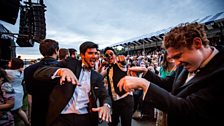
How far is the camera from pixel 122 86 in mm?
1365

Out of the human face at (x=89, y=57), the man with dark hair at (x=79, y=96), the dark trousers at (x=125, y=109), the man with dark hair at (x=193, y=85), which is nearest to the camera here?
the man with dark hair at (x=193, y=85)

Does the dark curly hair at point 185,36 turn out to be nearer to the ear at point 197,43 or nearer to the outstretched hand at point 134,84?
the ear at point 197,43

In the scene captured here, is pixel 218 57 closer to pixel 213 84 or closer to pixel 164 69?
pixel 213 84

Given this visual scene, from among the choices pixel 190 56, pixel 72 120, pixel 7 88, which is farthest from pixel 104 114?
pixel 7 88

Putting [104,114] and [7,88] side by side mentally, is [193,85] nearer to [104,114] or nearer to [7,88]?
[104,114]

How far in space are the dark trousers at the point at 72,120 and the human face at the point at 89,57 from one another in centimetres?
72

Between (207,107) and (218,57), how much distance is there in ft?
1.31

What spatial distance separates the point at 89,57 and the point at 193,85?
1.75m

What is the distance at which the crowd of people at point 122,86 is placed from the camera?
1.25 m

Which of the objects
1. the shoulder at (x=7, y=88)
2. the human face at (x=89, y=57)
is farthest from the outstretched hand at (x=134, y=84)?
the shoulder at (x=7, y=88)

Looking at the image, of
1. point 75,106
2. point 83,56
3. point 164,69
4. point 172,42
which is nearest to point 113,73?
point 164,69

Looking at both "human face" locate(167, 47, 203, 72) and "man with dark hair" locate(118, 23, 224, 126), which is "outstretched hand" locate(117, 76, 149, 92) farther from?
"human face" locate(167, 47, 203, 72)

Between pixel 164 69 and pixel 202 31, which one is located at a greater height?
pixel 202 31

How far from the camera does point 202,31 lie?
4.95ft
